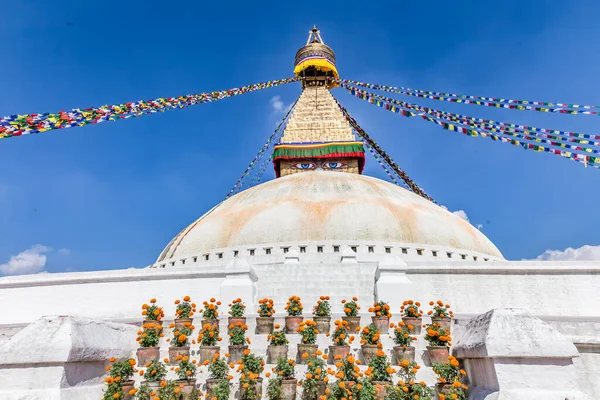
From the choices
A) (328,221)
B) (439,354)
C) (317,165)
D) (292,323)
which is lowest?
(439,354)

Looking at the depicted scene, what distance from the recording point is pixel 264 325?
19.8ft

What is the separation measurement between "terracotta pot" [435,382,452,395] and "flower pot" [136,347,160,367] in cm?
356

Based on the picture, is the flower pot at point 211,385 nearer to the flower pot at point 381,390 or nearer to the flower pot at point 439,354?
the flower pot at point 381,390

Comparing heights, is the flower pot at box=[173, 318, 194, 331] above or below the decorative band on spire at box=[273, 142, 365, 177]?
below

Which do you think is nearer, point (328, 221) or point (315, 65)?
point (328, 221)

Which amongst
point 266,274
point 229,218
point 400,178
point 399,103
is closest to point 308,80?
point 400,178

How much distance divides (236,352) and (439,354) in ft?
8.37

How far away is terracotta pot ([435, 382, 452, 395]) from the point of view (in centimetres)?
450

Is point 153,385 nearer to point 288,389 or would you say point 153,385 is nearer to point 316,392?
point 288,389

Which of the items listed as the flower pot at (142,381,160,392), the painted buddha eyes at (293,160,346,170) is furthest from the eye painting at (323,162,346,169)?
the flower pot at (142,381,160,392)

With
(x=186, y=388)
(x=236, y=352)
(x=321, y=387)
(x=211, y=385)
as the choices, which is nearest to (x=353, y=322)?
(x=321, y=387)

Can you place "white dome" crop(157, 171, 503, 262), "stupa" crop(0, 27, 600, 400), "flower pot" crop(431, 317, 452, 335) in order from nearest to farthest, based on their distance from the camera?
"stupa" crop(0, 27, 600, 400) < "flower pot" crop(431, 317, 452, 335) < "white dome" crop(157, 171, 503, 262)

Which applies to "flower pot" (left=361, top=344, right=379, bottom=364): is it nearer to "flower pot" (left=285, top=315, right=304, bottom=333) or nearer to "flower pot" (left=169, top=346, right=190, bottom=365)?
"flower pot" (left=285, top=315, right=304, bottom=333)

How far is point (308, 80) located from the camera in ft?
95.9
